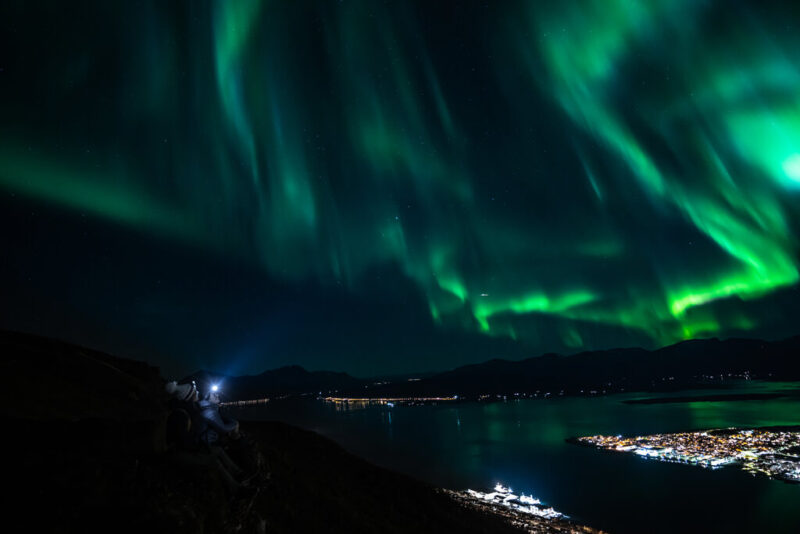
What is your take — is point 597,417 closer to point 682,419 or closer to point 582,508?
point 682,419

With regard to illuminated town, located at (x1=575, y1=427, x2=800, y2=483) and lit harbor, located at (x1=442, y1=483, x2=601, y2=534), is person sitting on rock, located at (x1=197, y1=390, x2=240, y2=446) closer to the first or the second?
lit harbor, located at (x1=442, y1=483, x2=601, y2=534)

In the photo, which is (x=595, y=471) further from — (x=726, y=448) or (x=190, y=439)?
(x=190, y=439)

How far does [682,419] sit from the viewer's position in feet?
540

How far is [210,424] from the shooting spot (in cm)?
1095

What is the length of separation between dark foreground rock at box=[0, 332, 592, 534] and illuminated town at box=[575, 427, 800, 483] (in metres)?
67.8

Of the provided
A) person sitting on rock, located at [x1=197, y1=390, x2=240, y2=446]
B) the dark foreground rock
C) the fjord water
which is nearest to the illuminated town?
the fjord water

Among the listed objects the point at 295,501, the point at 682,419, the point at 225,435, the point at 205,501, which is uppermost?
the point at 225,435

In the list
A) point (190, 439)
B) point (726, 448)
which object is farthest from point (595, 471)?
point (190, 439)

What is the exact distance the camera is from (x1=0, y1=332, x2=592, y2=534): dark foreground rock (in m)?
8.46

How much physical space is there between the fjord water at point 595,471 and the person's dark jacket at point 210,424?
198 feet

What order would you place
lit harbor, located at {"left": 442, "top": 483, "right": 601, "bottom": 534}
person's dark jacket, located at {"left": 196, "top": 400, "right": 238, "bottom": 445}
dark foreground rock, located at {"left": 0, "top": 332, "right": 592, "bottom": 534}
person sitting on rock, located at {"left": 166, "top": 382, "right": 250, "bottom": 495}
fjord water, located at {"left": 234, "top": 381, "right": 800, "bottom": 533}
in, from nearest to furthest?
dark foreground rock, located at {"left": 0, "top": 332, "right": 592, "bottom": 534}, person sitting on rock, located at {"left": 166, "top": 382, "right": 250, "bottom": 495}, person's dark jacket, located at {"left": 196, "top": 400, "right": 238, "bottom": 445}, lit harbor, located at {"left": 442, "top": 483, "right": 601, "bottom": 534}, fjord water, located at {"left": 234, "top": 381, "right": 800, "bottom": 533}

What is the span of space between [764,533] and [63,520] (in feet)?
245

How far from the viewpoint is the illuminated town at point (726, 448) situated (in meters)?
90.7

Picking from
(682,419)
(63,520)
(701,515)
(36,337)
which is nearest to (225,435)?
(63,520)
